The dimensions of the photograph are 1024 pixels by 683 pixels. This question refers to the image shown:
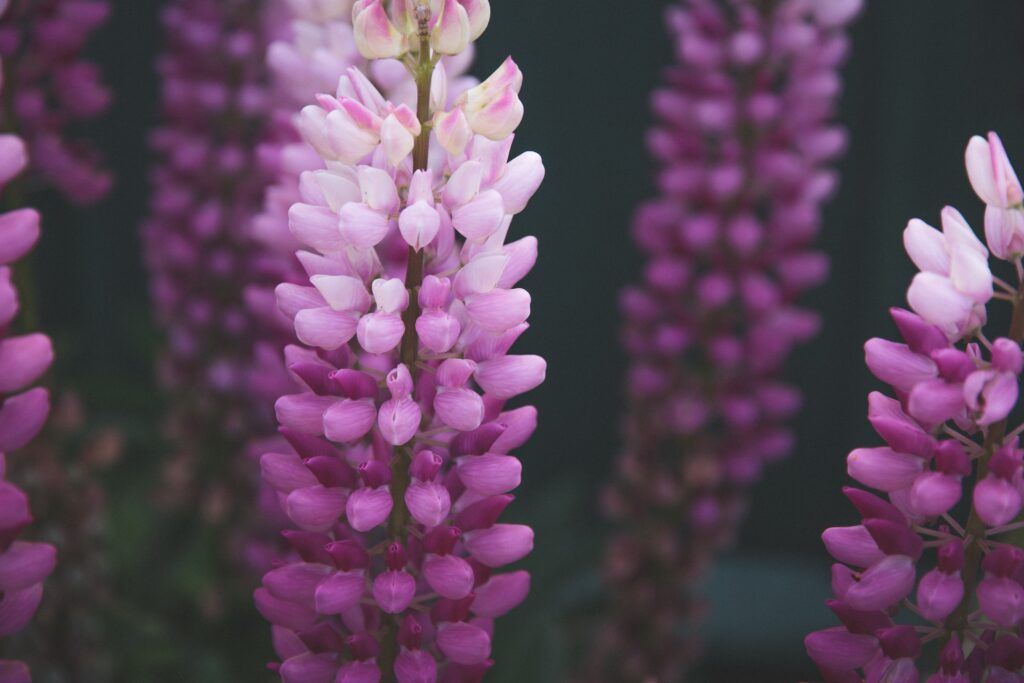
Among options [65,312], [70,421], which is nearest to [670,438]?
[70,421]

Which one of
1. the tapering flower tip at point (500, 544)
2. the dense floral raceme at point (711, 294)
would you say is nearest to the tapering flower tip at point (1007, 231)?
the tapering flower tip at point (500, 544)

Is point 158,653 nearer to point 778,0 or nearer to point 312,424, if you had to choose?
point 312,424

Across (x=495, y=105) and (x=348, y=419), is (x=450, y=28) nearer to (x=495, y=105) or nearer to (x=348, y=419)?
(x=495, y=105)

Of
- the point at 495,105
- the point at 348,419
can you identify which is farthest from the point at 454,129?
the point at 348,419

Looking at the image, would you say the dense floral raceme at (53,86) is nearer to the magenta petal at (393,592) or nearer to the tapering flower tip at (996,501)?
the magenta petal at (393,592)

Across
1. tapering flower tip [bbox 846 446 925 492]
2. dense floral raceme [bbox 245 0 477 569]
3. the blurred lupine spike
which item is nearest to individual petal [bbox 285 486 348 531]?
dense floral raceme [bbox 245 0 477 569]

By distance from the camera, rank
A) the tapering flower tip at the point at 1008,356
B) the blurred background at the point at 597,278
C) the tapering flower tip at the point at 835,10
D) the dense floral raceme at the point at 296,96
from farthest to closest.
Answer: the blurred background at the point at 597,278 < the tapering flower tip at the point at 835,10 < the dense floral raceme at the point at 296,96 < the tapering flower tip at the point at 1008,356
